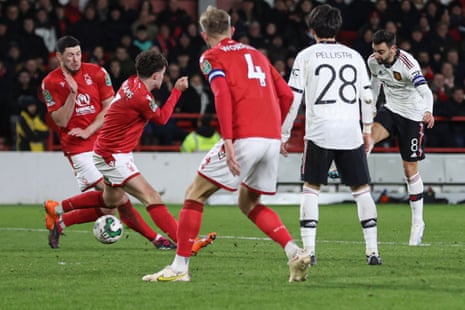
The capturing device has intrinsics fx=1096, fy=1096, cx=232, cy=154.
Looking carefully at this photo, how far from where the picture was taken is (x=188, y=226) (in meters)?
8.02

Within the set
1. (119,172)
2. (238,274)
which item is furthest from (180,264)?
(119,172)

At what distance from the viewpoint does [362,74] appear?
9.16 meters

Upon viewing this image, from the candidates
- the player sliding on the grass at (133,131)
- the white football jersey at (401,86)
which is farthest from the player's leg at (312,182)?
the white football jersey at (401,86)

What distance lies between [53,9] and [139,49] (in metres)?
2.01

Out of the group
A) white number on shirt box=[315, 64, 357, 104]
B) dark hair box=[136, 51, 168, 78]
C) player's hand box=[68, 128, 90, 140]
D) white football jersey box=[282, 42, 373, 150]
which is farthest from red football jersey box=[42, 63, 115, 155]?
white number on shirt box=[315, 64, 357, 104]

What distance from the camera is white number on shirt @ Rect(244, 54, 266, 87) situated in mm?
8060

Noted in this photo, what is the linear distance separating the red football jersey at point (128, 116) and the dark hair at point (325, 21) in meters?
1.57

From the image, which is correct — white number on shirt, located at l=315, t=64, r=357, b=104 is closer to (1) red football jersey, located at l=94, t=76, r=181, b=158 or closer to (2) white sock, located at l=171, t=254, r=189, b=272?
(1) red football jersey, located at l=94, t=76, r=181, b=158

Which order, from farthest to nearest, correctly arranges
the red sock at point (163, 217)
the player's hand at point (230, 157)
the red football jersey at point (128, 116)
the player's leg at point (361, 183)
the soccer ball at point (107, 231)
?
the soccer ball at point (107, 231)
the red sock at point (163, 217)
the red football jersey at point (128, 116)
the player's leg at point (361, 183)
the player's hand at point (230, 157)

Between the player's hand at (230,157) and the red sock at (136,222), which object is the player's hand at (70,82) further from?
the player's hand at (230,157)

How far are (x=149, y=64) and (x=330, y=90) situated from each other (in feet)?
6.38

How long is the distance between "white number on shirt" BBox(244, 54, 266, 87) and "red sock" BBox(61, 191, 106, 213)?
377 centimetres

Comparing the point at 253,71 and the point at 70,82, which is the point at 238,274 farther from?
the point at 70,82

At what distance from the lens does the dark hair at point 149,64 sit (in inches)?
397
